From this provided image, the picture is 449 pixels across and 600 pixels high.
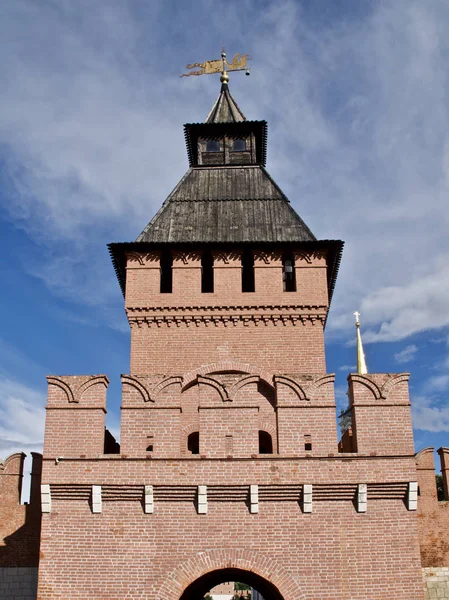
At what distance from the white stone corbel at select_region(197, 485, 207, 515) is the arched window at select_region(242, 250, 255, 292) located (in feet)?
26.9

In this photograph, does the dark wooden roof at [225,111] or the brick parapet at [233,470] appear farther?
the dark wooden roof at [225,111]

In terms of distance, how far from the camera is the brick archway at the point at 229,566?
39.5 ft

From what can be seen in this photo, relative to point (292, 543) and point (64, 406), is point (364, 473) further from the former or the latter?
point (64, 406)

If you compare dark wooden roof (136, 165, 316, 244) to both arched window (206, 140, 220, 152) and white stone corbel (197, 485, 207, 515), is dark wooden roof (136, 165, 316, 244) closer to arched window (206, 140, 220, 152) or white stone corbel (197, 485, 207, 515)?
arched window (206, 140, 220, 152)

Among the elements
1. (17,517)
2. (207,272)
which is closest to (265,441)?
(207,272)

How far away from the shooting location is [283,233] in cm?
1978

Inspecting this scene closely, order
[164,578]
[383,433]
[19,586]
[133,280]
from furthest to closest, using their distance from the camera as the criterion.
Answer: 1. [133,280]
2. [19,586]
3. [383,433]
4. [164,578]

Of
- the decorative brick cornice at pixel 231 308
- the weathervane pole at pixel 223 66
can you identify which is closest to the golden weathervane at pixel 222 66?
the weathervane pole at pixel 223 66

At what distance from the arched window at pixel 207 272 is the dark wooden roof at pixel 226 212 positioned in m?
0.48

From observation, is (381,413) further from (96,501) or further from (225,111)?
(225,111)

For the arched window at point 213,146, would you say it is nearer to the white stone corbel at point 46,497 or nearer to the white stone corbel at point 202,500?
the white stone corbel at point 202,500

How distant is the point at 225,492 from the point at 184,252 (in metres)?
8.32

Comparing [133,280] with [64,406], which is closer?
[64,406]

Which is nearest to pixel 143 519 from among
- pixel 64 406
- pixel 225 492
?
pixel 225 492
